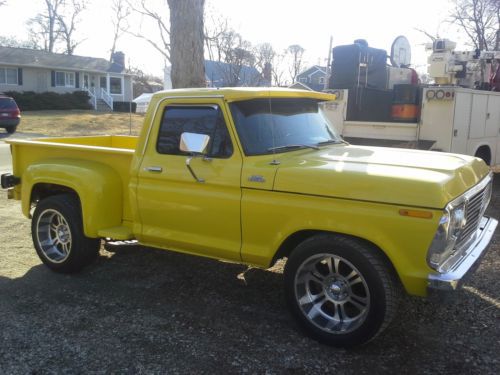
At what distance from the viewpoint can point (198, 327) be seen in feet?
13.3

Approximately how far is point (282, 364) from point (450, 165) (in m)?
1.96

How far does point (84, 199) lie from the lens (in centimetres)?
478

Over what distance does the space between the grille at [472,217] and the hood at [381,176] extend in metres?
0.15

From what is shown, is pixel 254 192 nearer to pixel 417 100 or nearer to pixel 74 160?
pixel 74 160

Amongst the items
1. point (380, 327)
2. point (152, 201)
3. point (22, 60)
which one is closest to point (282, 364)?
point (380, 327)

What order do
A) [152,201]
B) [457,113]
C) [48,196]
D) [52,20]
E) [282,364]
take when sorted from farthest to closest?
1. [52,20]
2. [457,113]
3. [48,196]
4. [152,201]
5. [282,364]

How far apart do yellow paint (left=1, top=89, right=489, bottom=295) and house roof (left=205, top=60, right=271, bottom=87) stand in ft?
55.4

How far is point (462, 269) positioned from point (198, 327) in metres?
2.05

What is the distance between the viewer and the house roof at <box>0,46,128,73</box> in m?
38.9

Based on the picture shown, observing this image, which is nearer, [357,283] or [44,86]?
[357,283]

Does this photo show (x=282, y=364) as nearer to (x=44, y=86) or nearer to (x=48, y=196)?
(x=48, y=196)

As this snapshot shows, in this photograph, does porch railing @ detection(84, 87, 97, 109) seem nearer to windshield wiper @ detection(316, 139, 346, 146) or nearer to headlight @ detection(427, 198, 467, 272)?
windshield wiper @ detection(316, 139, 346, 146)

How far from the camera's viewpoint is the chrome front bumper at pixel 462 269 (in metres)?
3.27

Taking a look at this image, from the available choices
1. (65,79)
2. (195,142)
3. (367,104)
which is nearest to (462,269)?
(195,142)
